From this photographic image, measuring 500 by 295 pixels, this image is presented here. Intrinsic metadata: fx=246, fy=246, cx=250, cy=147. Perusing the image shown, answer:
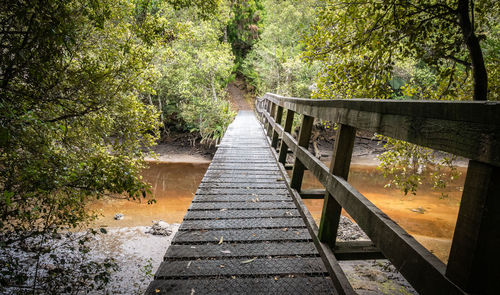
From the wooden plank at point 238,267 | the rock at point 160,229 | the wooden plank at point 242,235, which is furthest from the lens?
the rock at point 160,229

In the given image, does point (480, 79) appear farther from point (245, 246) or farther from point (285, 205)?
point (245, 246)

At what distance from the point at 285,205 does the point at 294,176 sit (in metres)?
0.47

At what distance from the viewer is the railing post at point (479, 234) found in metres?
0.83

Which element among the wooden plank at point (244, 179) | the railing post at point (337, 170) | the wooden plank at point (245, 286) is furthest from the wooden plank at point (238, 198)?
Answer: the wooden plank at point (245, 286)

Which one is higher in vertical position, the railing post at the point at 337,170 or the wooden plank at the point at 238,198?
the railing post at the point at 337,170

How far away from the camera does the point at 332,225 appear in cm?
212

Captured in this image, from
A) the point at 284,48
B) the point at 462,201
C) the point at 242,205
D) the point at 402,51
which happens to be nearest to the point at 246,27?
the point at 284,48

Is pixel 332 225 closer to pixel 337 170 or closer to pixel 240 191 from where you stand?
pixel 337 170

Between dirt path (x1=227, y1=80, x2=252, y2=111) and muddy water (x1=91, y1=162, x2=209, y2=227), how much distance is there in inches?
479

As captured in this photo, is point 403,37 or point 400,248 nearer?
point 400,248

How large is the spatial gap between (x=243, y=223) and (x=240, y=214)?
21 cm

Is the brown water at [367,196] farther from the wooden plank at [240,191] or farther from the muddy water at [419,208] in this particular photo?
the wooden plank at [240,191]

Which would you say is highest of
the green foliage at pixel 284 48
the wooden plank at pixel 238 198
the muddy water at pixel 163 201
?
the green foliage at pixel 284 48

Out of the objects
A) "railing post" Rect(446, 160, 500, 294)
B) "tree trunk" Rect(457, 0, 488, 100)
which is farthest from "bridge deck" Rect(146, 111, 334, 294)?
"tree trunk" Rect(457, 0, 488, 100)
